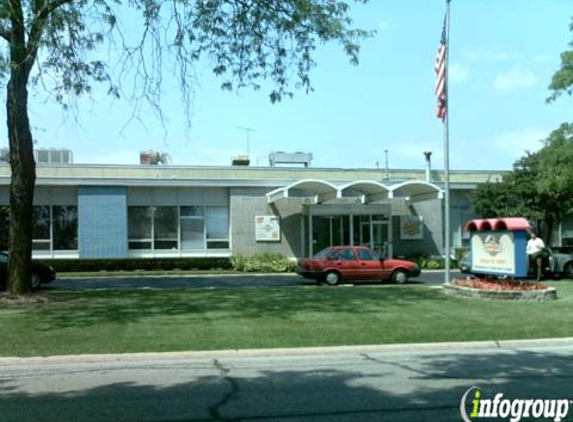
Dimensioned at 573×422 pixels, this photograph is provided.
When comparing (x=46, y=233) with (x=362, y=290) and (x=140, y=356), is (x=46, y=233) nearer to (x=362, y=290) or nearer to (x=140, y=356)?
(x=362, y=290)

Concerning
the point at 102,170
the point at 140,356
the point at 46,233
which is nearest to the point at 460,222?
the point at 102,170

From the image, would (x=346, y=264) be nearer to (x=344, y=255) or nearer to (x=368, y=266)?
(x=344, y=255)

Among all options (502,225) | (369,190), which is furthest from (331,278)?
(369,190)

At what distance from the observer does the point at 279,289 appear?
65.1 ft

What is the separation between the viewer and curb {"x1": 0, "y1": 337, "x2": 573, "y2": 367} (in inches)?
389

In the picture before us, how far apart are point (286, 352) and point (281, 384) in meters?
2.26

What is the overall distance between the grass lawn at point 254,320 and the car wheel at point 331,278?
5251mm

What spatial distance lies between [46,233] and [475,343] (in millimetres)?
27110

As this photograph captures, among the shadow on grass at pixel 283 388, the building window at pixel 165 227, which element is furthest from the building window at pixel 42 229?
the shadow on grass at pixel 283 388

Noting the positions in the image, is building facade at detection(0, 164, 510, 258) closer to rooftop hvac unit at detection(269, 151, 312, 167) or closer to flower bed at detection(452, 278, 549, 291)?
rooftop hvac unit at detection(269, 151, 312, 167)

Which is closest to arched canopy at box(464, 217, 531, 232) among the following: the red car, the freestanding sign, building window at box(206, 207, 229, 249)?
the freestanding sign

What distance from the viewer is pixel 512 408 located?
22.9 feet

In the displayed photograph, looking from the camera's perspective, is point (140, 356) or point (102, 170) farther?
point (102, 170)

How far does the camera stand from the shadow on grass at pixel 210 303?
45.8 ft
